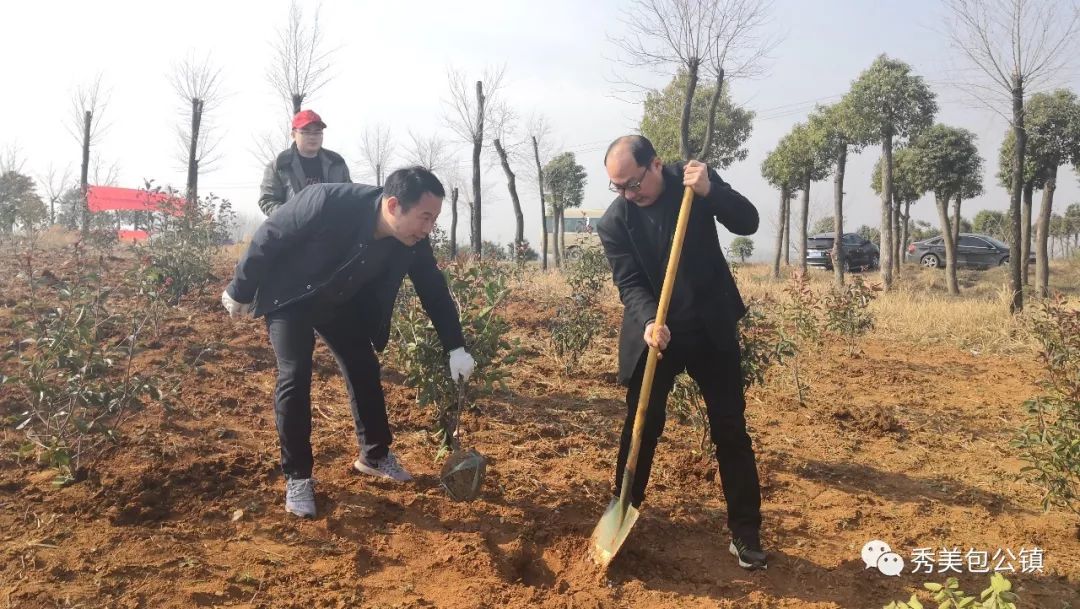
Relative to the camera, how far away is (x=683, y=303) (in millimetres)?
2467

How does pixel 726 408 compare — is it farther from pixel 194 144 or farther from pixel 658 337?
pixel 194 144

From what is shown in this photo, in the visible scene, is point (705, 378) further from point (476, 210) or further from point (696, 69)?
point (476, 210)

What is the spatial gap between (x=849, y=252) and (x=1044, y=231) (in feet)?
34.4

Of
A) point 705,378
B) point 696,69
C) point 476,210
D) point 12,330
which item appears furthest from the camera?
point 476,210

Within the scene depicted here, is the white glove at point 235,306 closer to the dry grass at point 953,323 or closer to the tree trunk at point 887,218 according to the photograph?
the dry grass at point 953,323

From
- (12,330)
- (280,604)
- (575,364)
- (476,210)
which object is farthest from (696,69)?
(280,604)

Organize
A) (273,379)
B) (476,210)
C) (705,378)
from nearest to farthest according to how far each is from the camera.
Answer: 1. (705,378)
2. (273,379)
3. (476,210)

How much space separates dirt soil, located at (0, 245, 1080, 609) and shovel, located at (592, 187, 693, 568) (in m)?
0.09

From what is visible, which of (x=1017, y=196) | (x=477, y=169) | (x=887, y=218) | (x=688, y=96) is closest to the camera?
(x=1017, y=196)

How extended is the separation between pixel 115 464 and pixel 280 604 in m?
1.45

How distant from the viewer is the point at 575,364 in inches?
214

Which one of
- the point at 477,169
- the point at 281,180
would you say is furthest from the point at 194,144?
the point at 281,180

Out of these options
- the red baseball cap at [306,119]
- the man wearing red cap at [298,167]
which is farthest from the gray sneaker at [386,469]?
the red baseball cap at [306,119]

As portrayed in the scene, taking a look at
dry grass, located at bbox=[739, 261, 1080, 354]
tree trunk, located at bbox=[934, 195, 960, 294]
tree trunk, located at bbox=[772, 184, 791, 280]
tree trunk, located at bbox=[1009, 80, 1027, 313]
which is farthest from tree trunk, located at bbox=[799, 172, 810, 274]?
tree trunk, located at bbox=[1009, 80, 1027, 313]
